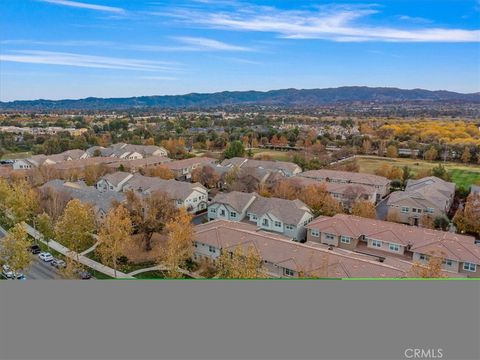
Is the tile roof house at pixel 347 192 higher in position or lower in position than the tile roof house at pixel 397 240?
higher

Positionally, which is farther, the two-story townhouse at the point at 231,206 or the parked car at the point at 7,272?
the two-story townhouse at the point at 231,206

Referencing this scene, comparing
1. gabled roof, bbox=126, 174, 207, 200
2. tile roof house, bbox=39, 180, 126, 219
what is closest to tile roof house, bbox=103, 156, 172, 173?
gabled roof, bbox=126, 174, 207, 200

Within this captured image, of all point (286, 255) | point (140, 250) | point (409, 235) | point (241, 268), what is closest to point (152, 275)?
point (140, 250)

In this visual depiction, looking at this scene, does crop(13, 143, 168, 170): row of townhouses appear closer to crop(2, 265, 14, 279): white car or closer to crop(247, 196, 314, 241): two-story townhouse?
crop(247, 196, 314, 241): two-story townhouse

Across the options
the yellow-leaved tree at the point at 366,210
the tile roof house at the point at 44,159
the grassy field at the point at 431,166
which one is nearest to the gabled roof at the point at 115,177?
the tile roof house at the point at 44,159

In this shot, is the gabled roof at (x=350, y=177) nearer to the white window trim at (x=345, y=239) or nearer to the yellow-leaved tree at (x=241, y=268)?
the white window trim at (x=345, y=239)

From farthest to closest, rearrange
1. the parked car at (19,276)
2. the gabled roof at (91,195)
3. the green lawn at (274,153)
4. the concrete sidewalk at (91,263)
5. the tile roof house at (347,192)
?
the green lawn at (274,153) → the tile roof house at (347,192) → the gabled roof at (91,195) → the concrete sidewalk at (91,263) → the parked car at (19,276)

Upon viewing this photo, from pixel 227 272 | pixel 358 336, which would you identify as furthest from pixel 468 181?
pixel 358 336
